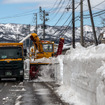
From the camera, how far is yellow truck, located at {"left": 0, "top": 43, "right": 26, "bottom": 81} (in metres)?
21.3

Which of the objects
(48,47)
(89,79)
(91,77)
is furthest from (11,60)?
(91,77)

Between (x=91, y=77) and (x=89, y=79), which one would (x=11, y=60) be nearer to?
(x=89, y=79)

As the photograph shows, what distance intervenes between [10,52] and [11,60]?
1.99ft

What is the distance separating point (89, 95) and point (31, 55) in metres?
20.7

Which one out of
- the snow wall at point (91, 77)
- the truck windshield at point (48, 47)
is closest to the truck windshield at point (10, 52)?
the truck windshield at point (48, 47)

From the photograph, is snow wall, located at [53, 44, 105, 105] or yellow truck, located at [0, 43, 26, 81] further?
yellow truck, located at [0, 43, 26, 81]

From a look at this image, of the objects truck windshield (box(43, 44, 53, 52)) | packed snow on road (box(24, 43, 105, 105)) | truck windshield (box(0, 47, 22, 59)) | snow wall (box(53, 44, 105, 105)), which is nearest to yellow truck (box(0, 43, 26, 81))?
truck windshield (box(0, 47, 22, 59))

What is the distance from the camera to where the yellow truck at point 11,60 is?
21.3 m

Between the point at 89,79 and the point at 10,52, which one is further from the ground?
the point at 10,52

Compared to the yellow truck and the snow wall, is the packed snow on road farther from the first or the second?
the yellow truck

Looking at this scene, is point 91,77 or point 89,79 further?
point 89,79

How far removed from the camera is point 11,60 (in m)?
21.3

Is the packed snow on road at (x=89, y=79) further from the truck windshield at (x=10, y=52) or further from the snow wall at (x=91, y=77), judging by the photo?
the truck windshield at (x=10, y=52)

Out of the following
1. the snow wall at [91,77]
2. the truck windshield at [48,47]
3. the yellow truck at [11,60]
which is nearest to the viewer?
the snow wall at [91,77]
